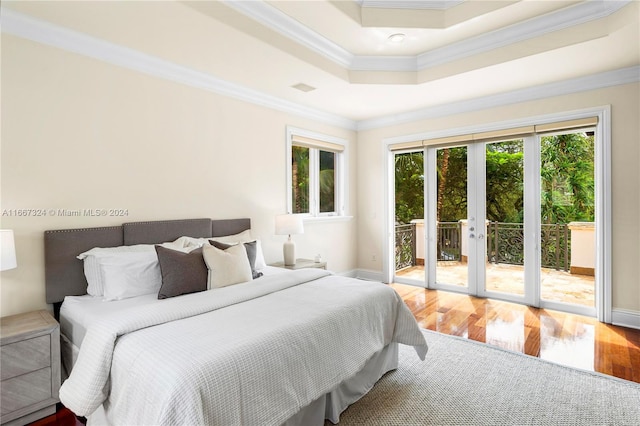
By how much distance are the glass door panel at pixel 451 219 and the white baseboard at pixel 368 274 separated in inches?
35.2

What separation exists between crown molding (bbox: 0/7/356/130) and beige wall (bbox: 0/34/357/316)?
58 mm

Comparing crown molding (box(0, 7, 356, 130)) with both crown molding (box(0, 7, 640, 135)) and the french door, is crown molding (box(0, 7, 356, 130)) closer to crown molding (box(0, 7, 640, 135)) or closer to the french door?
crown molding (box(0, 7, 640, 135))

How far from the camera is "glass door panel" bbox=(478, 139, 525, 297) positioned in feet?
13.5

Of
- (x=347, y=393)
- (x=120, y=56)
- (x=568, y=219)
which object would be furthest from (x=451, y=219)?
(x=120, y=56)

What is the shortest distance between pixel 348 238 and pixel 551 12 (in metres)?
3.65

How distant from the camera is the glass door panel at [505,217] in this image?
4.12m

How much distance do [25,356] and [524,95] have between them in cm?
512

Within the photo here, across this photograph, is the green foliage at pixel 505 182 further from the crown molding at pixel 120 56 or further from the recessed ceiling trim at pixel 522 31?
the crown molding at pixel 120 56

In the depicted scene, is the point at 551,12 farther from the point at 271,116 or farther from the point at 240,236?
the point at 240,236

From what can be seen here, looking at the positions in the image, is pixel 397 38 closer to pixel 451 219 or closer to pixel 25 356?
pixel 451 219

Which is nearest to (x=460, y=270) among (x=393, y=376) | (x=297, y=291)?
(x=393, y=376)

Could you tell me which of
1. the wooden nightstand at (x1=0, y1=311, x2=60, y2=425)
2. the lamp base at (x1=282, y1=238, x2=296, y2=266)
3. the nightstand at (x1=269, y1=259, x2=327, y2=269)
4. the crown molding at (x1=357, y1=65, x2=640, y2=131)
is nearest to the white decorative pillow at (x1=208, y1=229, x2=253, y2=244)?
the lamp base at (x1=282, y1=238, x2=296, y2=266)

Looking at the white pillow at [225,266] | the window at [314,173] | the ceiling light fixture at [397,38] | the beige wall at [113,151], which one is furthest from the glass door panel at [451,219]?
the white pillow at [225,266]

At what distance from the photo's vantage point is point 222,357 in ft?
4.76
